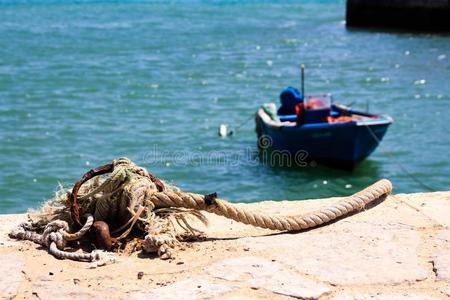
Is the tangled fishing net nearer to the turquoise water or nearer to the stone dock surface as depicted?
the stone dock surface

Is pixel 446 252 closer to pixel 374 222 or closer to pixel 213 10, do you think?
pixel 374 222

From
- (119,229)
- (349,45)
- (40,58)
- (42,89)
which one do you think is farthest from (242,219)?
(349,45)

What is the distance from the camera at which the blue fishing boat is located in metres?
12.9

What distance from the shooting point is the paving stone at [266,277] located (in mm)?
3723

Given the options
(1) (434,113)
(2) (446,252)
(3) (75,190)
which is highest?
(3) (75,190)

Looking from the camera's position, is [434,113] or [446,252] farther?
[434,113]

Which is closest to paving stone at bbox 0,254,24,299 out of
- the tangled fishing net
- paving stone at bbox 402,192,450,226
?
the tangled fishing net

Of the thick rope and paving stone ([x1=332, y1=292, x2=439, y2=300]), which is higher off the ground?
the thick rope

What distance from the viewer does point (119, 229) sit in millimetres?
4430

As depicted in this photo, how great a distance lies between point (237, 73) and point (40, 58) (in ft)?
25.4

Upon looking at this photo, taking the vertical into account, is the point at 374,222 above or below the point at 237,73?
above

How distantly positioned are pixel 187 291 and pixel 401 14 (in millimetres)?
37172

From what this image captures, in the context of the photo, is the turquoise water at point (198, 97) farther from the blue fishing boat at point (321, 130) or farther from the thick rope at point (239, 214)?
the thick rope at point (239, 214)

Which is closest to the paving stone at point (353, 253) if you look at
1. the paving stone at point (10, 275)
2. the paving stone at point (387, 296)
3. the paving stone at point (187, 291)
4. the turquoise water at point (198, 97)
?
the paving stone at point (387, 296)
